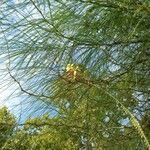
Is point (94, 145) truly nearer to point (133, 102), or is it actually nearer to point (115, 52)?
point (133, 102)

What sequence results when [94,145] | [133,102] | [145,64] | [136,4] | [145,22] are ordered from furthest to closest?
[94,145] < [133,102] < [145,64] < [145,22] < [136,4]

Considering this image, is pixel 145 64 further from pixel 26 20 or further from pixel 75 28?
pixel 26 20

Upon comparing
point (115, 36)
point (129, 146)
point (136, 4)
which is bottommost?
point (129, 146)

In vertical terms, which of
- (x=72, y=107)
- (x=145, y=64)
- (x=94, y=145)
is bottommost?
(x=94, y=145)

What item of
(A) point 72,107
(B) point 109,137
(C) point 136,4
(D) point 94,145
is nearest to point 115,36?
(C) point 136,4

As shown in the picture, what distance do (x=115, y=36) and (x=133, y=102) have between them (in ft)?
3.06

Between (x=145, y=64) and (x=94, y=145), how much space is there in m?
1.32

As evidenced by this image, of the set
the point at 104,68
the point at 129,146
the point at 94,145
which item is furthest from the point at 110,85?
the point at 94,145

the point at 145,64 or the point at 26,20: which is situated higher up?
the point at 26,20

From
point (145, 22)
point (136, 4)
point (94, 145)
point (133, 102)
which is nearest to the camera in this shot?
point (136, 4)

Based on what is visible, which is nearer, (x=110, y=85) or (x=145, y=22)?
(x=145, y=22)

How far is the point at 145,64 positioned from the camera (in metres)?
3.17

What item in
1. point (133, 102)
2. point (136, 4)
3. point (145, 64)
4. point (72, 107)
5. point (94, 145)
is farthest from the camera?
point (94, 145)

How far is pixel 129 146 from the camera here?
12.0 ft
